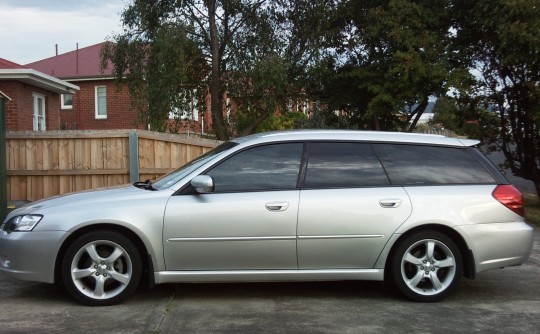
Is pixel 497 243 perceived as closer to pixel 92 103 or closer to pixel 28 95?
pixel 28 95

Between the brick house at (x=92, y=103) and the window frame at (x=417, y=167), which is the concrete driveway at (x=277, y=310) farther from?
the brick house at (x=92, y=103)

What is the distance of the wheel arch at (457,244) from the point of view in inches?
211

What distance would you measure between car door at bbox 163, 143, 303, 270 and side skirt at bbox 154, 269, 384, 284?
51 millimetres

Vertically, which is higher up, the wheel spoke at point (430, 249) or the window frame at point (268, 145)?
the window frame at point (268, 145)

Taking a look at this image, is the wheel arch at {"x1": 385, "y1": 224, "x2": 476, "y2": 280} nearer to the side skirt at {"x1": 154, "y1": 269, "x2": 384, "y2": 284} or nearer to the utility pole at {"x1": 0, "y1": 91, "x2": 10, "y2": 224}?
the side skirt at {"x1": 154, "y1": 269, "x2": 384, "y2": 284}

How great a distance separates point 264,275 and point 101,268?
4.68ft

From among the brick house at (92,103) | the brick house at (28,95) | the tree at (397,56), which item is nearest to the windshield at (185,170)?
the tree at (397,56)

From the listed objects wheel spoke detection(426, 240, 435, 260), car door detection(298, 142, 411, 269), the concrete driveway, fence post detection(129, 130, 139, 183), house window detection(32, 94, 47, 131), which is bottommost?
the concrete driveway

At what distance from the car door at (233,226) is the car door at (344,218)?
0.47 ft

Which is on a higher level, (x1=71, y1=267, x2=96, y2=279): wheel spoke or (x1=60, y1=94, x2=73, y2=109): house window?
(x1=60, y1=94, x2=73, y2=109): house window

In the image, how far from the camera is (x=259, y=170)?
17.7ft

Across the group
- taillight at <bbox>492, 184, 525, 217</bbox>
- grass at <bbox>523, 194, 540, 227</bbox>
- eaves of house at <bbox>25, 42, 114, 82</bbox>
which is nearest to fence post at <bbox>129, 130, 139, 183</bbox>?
taillight at <bbox>492, 184, 525, 217</bbox>

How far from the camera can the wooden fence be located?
9.97m

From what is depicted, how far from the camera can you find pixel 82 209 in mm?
5109
